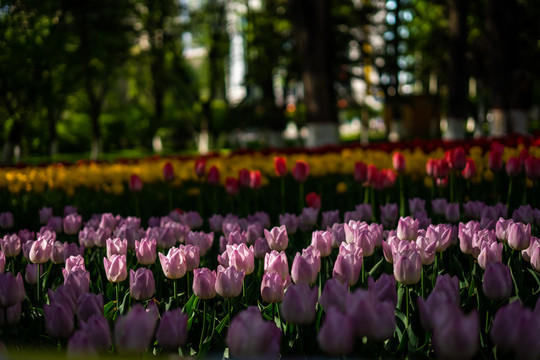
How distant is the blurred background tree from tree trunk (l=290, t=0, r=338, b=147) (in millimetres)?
23

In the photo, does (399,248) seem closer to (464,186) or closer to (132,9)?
(464,186)

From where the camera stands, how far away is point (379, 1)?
958 inches

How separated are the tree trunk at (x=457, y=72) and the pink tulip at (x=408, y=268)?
44.4 feet

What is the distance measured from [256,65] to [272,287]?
18.4 m

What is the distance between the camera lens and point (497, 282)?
1.64m

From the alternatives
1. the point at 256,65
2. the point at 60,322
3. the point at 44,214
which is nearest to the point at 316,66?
the point at 256,65

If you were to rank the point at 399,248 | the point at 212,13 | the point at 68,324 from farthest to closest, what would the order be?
the point at 212,13 → the point at 399,248 → the point at 68,324

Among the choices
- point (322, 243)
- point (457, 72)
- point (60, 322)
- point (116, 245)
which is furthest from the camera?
point (457, 72)

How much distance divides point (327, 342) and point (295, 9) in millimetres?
11068

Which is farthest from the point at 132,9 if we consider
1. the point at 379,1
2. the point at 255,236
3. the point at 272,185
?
the point at 255,236

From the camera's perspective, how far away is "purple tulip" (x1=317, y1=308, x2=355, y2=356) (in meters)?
1.23

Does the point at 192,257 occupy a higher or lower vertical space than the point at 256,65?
lower

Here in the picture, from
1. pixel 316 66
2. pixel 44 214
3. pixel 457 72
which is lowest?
pixel 44 214

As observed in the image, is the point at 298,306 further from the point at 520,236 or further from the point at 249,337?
the point at 520,236
